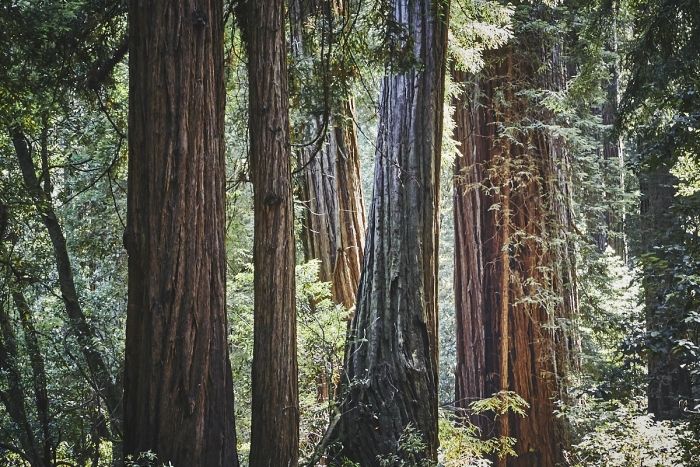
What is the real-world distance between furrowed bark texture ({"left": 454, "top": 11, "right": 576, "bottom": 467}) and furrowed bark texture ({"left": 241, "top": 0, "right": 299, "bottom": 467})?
5.63 meters

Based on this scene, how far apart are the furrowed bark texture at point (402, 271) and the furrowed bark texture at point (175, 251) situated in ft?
5.92

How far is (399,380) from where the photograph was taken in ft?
19.6

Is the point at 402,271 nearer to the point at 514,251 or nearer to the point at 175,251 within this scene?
the point at 175,251

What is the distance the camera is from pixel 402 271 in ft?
20.4

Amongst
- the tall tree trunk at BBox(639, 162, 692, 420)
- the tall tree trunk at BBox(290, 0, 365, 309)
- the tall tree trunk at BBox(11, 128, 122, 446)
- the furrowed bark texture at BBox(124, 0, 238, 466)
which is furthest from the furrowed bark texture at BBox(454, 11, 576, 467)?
the furrowed bark texture at BBox(124, 0, 238, 466)

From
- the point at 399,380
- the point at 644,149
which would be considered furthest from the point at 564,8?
the point at 399,380

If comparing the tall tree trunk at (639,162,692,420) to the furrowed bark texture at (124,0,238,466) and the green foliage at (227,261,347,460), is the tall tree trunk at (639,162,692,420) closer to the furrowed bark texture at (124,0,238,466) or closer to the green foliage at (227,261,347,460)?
the green foliage at (227,261,347,460)

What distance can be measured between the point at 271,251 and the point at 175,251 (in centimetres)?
69

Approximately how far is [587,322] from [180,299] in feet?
28.6

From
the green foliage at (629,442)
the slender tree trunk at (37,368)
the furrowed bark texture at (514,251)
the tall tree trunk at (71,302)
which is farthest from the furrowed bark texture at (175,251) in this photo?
the furrowed bark texture at (514,251)

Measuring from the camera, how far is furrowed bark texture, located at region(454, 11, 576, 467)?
9.91m

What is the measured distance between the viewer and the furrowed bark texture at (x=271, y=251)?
4.57 metres

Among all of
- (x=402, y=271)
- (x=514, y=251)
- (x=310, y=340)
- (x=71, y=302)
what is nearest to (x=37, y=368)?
(x=71, y=302)

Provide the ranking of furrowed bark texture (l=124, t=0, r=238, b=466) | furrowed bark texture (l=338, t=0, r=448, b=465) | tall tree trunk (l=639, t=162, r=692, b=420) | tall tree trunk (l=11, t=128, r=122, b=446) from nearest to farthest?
furrowed bark texture (l=124, t=0, r=238, b=466), furrowed bark texture (l=338, t=0, r=448, b=465), tall tree trunk (l=639, t=162, r=692, b=420), tall tree trunk (l=11, t=128, r=122, b=446)
